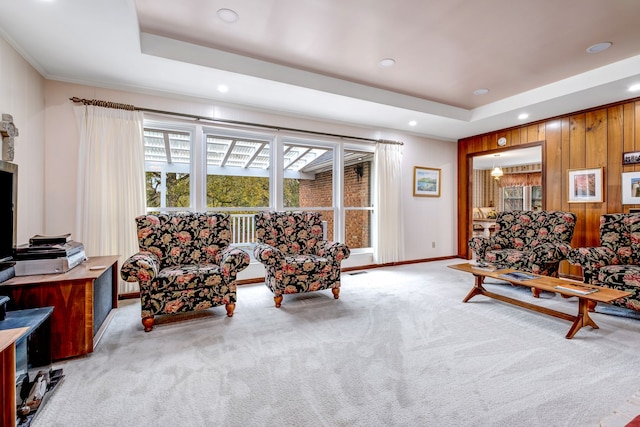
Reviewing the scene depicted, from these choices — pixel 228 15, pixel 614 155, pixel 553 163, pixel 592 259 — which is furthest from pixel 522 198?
pixel 228 15

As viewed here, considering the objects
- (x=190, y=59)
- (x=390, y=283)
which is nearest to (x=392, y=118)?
(x=390, y=283)

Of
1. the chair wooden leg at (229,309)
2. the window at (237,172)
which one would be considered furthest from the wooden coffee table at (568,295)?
the window at (237,172)

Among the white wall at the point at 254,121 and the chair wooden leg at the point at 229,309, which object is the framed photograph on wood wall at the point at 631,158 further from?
the chair wooden leg at the point at 229,309

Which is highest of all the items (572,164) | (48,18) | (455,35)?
(455,35)

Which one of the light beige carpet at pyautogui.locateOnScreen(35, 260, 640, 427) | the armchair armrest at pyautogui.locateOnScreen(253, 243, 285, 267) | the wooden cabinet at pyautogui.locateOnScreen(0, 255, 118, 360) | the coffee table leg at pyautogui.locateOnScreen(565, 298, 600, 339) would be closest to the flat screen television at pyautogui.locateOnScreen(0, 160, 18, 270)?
the wooden cabinet at pyautogui.locateOnScreen(0, 255, 118, 360)

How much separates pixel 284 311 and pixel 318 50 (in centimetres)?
265

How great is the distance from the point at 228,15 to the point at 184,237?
2094mm

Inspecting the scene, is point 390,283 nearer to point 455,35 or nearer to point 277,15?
point 455,35

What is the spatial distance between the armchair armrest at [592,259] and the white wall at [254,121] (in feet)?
8.48

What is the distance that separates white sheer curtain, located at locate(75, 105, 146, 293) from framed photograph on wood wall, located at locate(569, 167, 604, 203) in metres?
5.74

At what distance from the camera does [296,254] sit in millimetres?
3578

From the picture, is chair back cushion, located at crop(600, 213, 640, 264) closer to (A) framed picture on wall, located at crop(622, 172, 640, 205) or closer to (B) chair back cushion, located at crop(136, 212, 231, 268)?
(A) framed picture on wall, located at crop(622, 172, 640, 205)

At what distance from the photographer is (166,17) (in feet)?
8.04

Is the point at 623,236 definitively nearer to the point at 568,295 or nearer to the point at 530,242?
the point at 530,242
